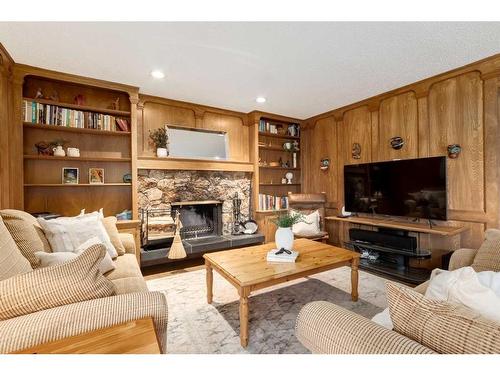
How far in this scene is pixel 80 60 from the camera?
242 centimetres

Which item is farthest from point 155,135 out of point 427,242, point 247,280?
point 427,242

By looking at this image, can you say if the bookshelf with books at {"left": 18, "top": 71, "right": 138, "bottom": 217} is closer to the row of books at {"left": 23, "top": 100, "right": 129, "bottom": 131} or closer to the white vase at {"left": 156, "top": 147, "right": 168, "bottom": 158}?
the row of books at {"left": 23, "top": 100, "right": 129, "bottom": 131}

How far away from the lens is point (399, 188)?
122 inches

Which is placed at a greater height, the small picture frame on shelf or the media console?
the small picture frame on shelf

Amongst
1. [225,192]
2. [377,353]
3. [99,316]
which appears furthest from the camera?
[225,192]

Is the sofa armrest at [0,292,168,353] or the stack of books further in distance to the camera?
the stack of books

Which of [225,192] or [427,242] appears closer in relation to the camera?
[427,242]

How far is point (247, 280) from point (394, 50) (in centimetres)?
247

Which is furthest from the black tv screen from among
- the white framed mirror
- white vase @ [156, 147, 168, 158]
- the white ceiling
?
white vase @ [156, 147, 168, 158]

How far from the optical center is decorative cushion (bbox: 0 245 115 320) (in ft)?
2.87

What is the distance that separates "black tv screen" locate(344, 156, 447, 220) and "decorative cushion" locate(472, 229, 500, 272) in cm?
137

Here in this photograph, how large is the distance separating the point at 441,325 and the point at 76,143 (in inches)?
147

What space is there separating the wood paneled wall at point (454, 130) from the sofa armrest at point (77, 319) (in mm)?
3302
